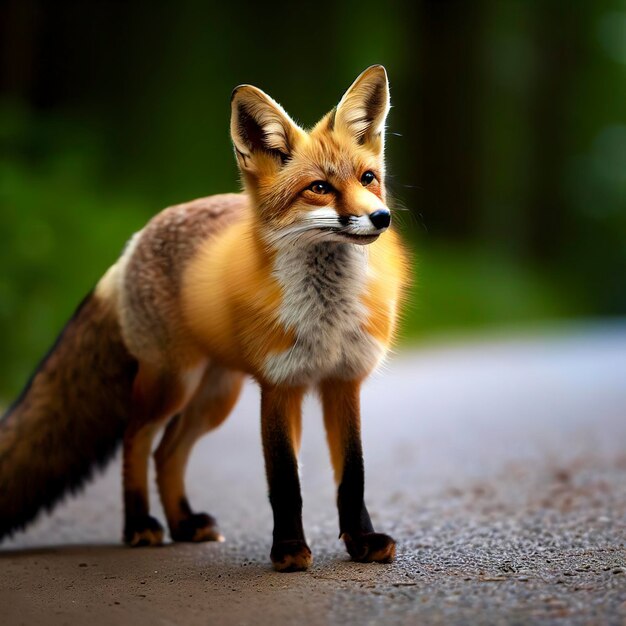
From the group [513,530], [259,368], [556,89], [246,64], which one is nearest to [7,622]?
[259,368]

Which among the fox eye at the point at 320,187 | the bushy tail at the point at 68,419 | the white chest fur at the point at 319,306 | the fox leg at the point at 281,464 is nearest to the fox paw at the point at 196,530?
the bushy tail at the point at 68,419

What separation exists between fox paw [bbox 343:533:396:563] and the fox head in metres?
1.17

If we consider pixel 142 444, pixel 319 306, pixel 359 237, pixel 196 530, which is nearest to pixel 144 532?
pixel 196 530

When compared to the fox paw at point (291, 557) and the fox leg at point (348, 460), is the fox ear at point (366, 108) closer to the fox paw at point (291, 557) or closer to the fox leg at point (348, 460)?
the fox leg at point (348, 460)

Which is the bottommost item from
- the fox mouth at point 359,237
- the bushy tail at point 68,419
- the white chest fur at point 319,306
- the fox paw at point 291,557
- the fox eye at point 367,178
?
the fox paw at point 291,557

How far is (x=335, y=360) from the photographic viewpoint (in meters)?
3.69

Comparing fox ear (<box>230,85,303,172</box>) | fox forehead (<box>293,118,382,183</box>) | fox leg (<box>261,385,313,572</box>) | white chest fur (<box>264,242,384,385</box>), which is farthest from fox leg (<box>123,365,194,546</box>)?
fox forehead (<box>293,118,382,183</box>)

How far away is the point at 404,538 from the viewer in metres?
4.34

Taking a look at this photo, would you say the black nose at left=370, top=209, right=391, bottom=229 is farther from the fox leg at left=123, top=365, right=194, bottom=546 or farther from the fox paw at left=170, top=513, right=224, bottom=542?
the fox paw at left=170, top=513, right=224, bottom=542

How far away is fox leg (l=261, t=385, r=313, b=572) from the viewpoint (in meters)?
3.74

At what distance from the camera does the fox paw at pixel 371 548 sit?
12.3 ft

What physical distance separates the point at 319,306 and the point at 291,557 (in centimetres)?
93

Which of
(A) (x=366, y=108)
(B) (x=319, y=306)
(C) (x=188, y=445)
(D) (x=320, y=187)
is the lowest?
(C) (x=188, y=445)

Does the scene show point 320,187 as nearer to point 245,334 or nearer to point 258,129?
point 258,129
